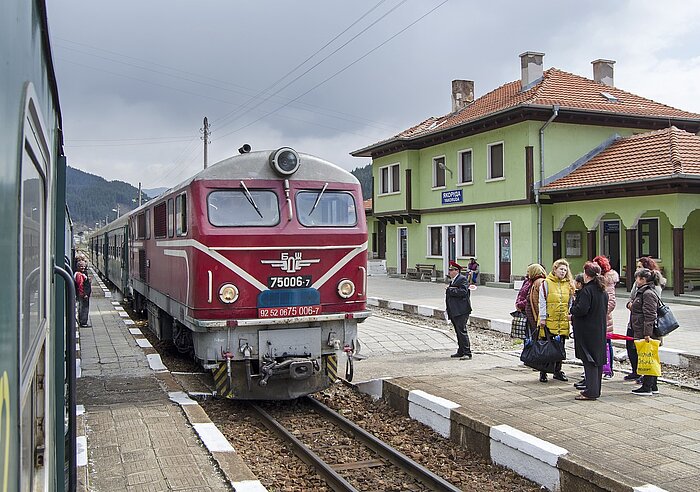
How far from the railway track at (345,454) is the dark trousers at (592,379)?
252 centimetres

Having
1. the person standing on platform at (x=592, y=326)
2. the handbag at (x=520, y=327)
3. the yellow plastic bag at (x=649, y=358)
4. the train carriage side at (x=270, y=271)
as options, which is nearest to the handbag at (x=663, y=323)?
the yellow plastic bag at (x=649, y=358)

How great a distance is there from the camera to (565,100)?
84.0ft

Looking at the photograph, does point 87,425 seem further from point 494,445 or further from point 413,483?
point 494,445

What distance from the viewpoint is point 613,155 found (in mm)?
24234

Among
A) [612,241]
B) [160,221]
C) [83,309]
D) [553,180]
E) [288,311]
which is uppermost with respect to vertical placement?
[553,180]

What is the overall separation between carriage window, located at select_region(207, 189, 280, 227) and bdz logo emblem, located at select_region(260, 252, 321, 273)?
0.47 meters

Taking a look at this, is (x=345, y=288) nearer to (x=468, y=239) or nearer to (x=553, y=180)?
(x=553, y=180)

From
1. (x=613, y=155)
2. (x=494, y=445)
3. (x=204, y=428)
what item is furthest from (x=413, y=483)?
(x=613, y=155)

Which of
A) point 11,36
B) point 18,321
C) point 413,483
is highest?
point 11,36

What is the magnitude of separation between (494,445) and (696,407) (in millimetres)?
2611

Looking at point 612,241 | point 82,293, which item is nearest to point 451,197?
point 612,241

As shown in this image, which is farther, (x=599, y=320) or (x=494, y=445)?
(x=599, y=320)

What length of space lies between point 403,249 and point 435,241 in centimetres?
312

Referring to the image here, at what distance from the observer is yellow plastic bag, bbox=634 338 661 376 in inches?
329
